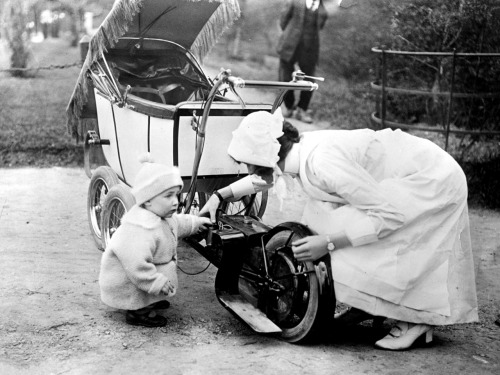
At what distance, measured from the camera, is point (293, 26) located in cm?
1031

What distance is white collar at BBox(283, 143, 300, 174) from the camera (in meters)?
3.68

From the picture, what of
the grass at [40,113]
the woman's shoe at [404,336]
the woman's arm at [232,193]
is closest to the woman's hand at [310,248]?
the woman's shoe at [404,336]

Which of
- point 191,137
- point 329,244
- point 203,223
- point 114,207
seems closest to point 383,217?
point 329,244

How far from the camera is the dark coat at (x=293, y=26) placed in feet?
33.4

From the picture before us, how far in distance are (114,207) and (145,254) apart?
1224 mm

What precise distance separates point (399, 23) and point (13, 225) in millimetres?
5149

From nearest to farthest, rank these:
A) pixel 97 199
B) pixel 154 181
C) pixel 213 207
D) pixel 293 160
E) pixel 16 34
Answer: pixel 293 160
pixel 154 181
pixel 213 207
pixel 97 199
pixel 16 34

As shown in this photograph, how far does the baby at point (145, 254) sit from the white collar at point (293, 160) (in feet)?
1.88

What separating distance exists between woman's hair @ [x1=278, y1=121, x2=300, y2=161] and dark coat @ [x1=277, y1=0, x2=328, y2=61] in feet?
21.8

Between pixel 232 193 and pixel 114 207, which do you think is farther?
pixel 114 207

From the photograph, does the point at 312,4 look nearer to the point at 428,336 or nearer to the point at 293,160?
the point at 293,160

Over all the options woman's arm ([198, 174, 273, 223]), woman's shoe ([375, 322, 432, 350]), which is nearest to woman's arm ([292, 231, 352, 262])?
woman's shoe ([375, 322, 432, 350])

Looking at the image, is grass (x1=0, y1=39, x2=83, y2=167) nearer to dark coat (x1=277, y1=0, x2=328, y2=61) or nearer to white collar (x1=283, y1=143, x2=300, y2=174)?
dark coat (x1=277, y1=0, x2=328, y2=61)

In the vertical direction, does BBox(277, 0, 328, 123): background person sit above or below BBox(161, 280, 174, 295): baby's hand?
above
